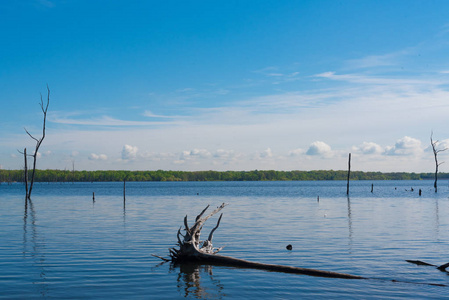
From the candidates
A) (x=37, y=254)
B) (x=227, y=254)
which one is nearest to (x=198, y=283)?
(x=227, y=254)

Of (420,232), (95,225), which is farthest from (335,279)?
(95,225)

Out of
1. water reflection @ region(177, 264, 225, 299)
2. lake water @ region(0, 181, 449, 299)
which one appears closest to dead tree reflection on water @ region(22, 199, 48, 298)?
lake water @ region(0, 181, 449, 299)

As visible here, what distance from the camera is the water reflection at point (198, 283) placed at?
13562mm

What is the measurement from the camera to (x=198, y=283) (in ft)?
49.0

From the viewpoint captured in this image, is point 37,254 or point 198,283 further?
point 37,254

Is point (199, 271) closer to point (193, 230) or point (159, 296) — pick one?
point (193, 230)

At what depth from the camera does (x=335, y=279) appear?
591 inches

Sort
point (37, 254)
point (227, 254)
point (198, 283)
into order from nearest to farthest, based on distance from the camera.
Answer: point (198, 283) < point (37, 254) < point (227, 254)

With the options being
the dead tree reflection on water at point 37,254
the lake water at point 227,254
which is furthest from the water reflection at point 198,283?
the dead tree reflection on water at point 37,254

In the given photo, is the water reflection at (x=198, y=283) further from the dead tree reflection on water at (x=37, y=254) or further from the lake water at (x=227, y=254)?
the dead tree reflection on water at (x=37, y=254)

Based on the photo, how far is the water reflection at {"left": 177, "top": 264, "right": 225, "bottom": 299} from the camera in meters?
13.6

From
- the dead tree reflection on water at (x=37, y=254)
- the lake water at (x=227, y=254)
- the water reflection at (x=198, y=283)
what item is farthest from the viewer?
the dead tree reflection on water at (x=37, y=254)

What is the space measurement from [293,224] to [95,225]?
49.8 ft

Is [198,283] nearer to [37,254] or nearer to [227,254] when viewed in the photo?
[227,254]
